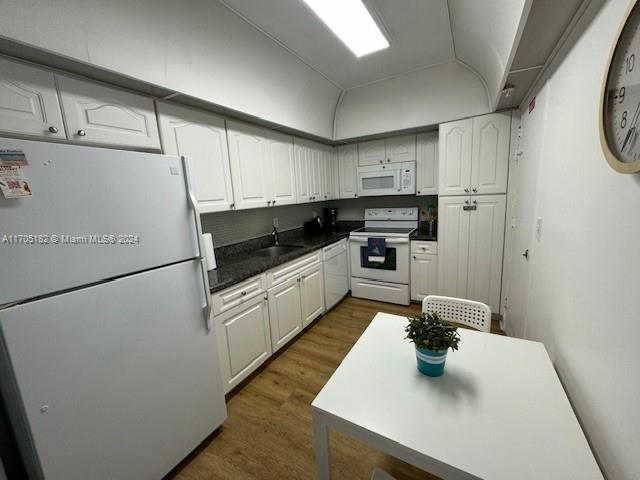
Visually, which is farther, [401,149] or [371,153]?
[371,153]

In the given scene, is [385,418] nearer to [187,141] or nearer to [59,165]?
[59,165]

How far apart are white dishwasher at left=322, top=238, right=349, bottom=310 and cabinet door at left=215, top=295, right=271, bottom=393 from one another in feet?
3.21

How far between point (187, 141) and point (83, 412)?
1.53m

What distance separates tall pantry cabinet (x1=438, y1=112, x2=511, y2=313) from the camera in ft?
8.08

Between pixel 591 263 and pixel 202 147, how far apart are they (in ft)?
7.00

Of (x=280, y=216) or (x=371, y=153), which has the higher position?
(x=371, y=153)

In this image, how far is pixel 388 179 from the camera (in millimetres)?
3227

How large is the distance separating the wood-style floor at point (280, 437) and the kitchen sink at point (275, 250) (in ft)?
3.08

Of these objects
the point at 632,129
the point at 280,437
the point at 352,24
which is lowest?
the point at 280,437

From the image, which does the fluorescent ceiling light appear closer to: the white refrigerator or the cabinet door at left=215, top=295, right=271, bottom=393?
the white refrigerator

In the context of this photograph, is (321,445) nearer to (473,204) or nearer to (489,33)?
(489,33)

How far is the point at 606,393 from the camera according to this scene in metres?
0.71

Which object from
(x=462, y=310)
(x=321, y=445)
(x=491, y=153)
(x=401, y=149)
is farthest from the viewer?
(x=401, y=149)

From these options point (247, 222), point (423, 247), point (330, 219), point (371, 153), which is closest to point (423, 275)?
point (423, 247)
